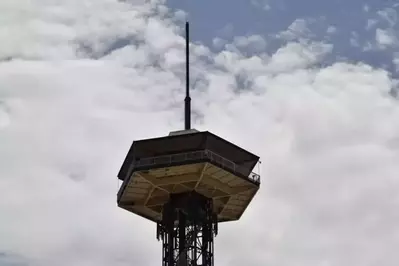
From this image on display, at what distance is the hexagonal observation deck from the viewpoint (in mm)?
118438

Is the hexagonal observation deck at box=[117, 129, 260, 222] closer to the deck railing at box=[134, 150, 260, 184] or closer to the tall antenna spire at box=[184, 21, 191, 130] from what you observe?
the deck railing at box=[134, 150, 260, 184]

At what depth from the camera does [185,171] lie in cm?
11950

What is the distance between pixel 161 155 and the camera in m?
119

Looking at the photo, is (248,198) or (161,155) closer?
(161,155)

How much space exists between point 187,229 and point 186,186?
18.0ft

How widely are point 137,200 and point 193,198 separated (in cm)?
710

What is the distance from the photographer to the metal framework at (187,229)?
403 ft

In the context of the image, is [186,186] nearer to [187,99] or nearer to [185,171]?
[185,171]

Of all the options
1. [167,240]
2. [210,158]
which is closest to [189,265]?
[167,240]

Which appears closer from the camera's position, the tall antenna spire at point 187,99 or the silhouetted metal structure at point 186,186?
the silhouetted metal structure at point 186,186

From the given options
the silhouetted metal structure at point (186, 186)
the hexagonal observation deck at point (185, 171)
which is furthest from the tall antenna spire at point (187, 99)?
the hexagonal observation deck at point (185, 171)

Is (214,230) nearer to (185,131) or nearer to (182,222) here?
(182,222)

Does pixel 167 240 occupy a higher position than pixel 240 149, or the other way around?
pixel 240 149

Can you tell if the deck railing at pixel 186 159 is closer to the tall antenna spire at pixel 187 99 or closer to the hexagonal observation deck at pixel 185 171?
the hexagonal observation deck at pixel 185 171
